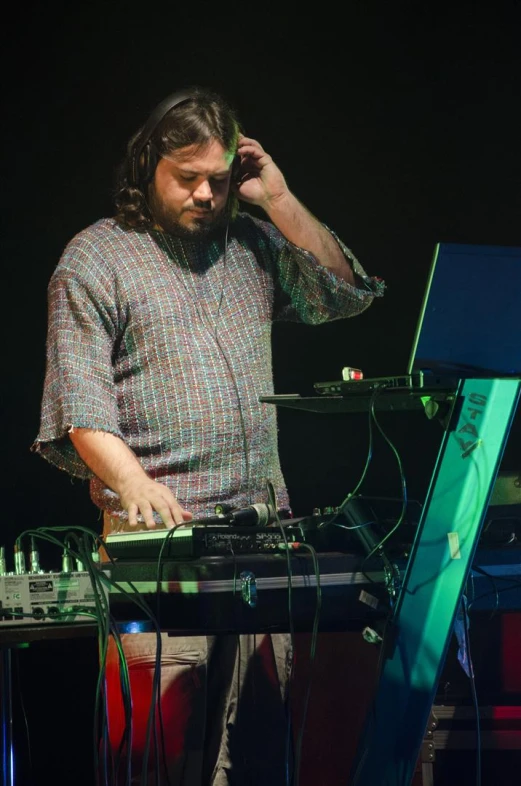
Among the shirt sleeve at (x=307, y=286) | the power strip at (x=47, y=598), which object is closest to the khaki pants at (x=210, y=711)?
the power strip at (x=47, y=598)

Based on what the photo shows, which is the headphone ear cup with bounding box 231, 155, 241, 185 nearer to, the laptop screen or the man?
the man

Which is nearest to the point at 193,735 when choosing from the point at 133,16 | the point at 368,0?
the point at 133,16

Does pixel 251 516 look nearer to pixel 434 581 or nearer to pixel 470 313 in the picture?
pixel 434 581

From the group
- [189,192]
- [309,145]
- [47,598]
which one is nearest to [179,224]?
[189,192]

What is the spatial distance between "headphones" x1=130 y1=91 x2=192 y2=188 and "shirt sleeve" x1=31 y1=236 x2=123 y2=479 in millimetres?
306

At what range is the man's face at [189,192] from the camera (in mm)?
2715

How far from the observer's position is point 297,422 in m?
2.88

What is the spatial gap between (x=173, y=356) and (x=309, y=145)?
1.01 metres

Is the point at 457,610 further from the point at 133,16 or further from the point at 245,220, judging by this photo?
the point at 133,16

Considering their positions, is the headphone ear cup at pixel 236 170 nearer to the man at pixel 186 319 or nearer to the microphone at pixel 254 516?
the man at pixel 186 319

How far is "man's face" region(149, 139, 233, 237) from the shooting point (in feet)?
8.91

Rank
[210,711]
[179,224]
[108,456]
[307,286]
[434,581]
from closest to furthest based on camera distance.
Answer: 1. [434,581]
2. [210,711]
3. [108,456]
4. [179,224]
5. [307,286]

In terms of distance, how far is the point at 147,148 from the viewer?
2.83 metres

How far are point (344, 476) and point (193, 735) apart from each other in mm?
1237
